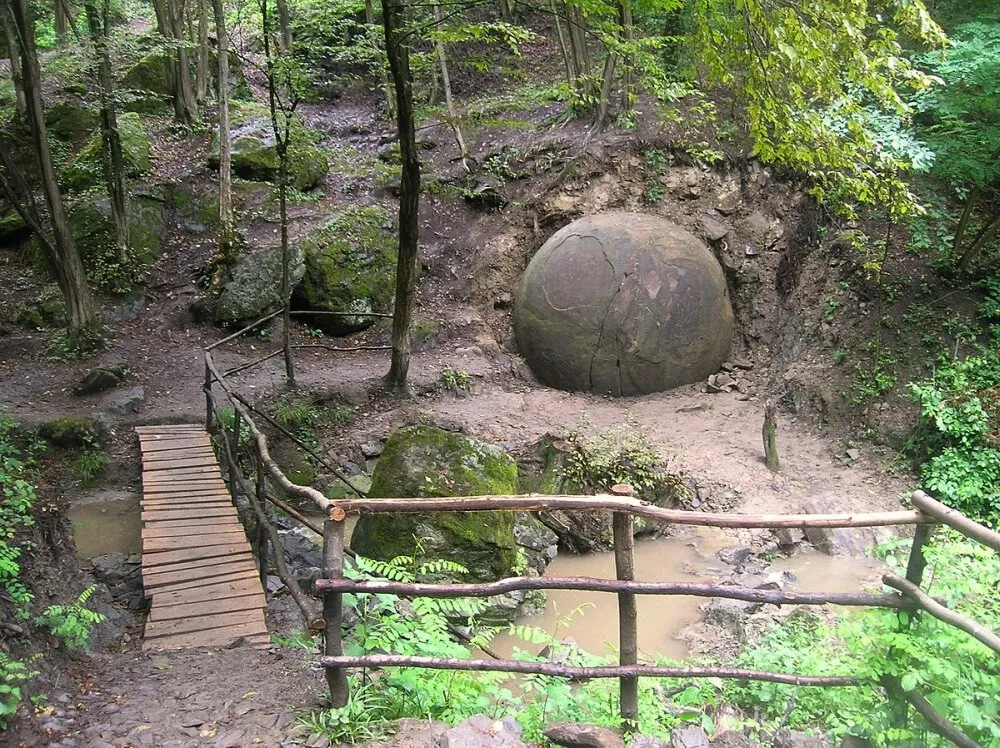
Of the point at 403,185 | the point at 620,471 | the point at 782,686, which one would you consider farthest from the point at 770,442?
the point at 403,185

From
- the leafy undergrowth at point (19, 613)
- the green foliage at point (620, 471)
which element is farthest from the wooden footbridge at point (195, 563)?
the green foliage at point (620, 471)

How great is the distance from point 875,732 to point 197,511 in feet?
16.1

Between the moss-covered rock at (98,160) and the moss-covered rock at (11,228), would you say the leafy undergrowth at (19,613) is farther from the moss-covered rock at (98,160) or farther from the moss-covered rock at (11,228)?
the moss-covered rock at (98,160)

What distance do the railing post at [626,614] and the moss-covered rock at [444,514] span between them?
291 cm

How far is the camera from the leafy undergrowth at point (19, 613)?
9.79 feet

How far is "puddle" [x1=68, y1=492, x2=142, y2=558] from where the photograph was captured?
21.1ft

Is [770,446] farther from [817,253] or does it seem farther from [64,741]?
[64,741]

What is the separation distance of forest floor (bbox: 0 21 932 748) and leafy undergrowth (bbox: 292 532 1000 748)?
3.87 feet

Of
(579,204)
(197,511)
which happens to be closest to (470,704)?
(197,511)

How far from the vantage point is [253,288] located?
10758mm

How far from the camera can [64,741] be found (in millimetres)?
2838

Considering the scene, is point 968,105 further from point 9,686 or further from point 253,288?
point 253,288

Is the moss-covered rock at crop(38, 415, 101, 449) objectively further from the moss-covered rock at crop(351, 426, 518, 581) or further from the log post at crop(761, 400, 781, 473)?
the log post at crop(761, 400, 781, 473)

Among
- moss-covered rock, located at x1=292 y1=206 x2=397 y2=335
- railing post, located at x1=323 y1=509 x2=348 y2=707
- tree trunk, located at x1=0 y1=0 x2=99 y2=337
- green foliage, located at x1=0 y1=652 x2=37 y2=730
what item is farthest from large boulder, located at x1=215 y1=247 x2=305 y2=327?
railing post, located at x1=323 y1=509 x2=348 y2=707
